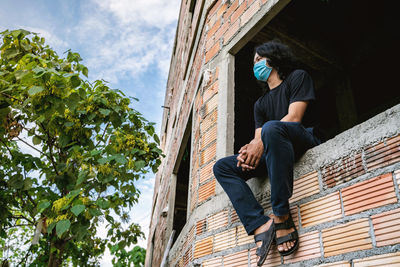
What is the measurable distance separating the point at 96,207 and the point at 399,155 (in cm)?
252

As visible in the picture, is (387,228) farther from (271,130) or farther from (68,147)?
(68,147)

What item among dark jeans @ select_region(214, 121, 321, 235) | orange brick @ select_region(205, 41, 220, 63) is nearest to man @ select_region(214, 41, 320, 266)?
dark jeans @ select_region(214, 121, 321, 235)

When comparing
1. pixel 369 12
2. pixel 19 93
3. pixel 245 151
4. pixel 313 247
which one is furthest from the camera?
pixel 369 12

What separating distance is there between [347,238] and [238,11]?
7.56ft

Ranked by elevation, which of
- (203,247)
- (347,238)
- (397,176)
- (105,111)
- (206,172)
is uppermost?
(105,111)

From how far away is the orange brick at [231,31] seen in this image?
9.70 feet

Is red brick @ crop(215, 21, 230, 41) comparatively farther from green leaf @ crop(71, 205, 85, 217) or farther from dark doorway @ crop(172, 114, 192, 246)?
green leaf @ crop(71, 205, 85, 217)

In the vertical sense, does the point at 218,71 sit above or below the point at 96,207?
above

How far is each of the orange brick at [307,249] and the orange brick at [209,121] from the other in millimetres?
1439

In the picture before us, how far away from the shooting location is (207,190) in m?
2.55

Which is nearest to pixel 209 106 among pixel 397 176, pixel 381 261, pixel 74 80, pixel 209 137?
pixel 209 137

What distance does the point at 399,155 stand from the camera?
1348 mm

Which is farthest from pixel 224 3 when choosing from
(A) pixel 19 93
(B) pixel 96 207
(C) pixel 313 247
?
(C) pixel 313 247

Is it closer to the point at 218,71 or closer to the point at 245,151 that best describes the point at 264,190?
the point at 245,151
